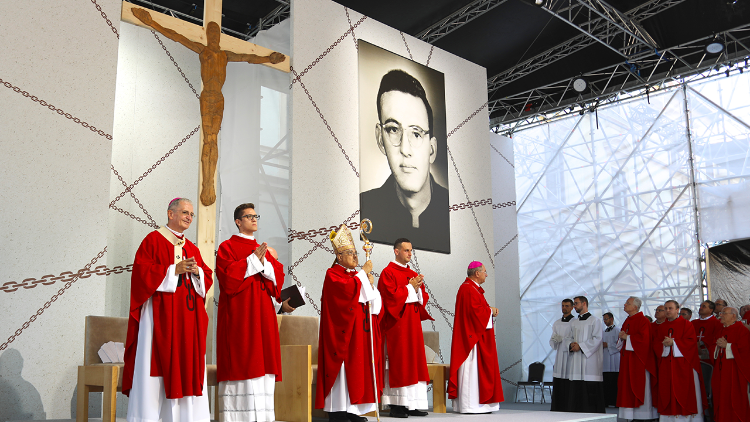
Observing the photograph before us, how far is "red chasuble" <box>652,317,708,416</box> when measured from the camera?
8.12 m

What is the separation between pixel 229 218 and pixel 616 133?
8966 mm

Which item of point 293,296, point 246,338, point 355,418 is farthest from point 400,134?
point 246,338

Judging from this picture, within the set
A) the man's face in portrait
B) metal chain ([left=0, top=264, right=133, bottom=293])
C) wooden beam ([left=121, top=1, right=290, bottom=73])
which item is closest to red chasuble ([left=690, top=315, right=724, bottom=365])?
the man's face in portrait

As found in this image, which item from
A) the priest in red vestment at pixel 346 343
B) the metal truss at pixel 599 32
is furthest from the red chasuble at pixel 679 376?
the metal truss at pixel 599 32

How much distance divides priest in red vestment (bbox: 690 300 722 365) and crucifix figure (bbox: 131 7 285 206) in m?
6.55

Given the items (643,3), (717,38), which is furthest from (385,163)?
(717,38)

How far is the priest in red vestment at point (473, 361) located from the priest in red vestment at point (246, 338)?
233 centimetres

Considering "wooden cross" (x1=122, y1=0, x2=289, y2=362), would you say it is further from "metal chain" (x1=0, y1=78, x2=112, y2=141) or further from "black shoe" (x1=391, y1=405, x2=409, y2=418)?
"black shoe" (x1=391, y1=405, x2=409, y2=418)

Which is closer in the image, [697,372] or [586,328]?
[697,372]

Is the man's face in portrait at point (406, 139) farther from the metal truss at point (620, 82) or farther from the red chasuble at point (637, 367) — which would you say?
the metal truss at point (620, 82)

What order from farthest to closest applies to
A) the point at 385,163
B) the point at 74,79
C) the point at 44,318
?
the point at 385,163 < the point at 74,79 < the point at 44,318

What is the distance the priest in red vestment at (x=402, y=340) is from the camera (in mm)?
5977

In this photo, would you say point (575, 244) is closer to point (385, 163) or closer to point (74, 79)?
point (385, 163)

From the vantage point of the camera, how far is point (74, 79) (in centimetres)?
576
